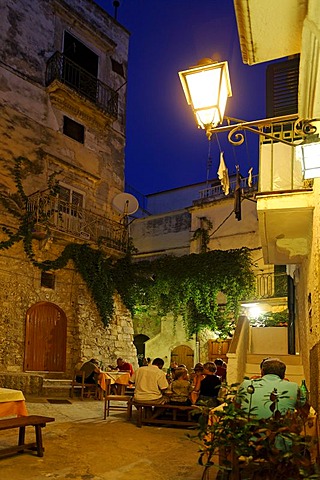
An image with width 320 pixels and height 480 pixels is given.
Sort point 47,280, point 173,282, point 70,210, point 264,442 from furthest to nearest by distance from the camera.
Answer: point 173,282, point 70,210, point 47,280, point 264,442

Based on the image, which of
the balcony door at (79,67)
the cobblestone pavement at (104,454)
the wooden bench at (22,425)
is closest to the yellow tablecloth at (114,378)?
the cobblestone pavement at (104,454)

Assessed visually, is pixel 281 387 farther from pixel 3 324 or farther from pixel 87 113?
pixel 87 113

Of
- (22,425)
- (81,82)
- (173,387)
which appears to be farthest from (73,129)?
(22,425)

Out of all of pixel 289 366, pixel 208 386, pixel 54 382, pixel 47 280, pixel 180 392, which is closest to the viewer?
pixel 208 386

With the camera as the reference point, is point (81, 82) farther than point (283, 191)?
Yes

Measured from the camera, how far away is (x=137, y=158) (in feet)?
239

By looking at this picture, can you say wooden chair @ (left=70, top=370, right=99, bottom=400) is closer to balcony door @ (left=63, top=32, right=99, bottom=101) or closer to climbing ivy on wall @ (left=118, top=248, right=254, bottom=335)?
climbing ivy on wall @ (left=118, top=248, right=254, bottom=335)

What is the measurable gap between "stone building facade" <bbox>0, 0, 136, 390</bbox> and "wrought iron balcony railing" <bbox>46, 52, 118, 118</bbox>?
38 millimetres

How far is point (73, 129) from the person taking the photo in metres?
17.5

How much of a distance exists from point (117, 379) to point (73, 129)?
30.9 feet

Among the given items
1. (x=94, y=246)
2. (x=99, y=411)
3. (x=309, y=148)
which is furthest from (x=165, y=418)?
(x=94, y=246)

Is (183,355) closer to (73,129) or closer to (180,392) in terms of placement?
(73,129)

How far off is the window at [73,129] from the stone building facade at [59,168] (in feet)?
0.12

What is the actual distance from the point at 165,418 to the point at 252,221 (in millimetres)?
13570
